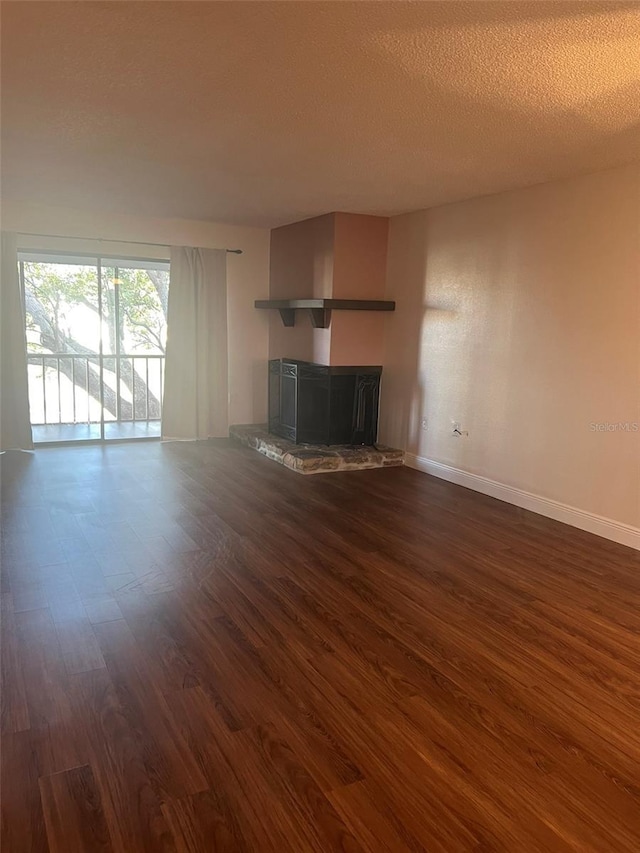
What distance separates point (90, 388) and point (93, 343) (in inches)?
27.6

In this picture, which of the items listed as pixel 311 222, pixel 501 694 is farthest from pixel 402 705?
pixel 311 222

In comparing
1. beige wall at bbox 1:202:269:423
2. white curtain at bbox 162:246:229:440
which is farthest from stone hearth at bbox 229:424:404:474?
beige wall at bbox 1:202:269:423

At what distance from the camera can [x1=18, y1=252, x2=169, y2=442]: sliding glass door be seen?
6359mm

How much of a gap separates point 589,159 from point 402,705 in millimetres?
3274

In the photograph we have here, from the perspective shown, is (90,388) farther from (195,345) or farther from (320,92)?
(320,92)

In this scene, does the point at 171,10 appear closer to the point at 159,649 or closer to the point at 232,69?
the point at 232,69

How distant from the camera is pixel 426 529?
4055mm

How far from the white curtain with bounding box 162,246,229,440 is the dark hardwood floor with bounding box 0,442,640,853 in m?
2.49

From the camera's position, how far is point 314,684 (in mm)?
2285

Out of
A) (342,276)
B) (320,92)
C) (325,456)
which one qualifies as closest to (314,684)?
(320,92)

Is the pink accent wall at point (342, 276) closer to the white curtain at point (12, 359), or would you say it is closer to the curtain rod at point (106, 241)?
the curtain rod at point (106, 241)

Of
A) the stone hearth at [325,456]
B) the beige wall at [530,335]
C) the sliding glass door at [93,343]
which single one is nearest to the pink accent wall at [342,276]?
the beige wall at [530,335]

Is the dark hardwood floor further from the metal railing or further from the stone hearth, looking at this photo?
the metal railing

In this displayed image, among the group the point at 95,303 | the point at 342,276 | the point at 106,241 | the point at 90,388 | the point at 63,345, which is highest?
the point at 106,241
